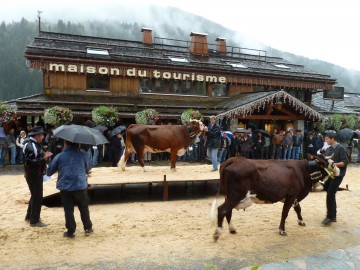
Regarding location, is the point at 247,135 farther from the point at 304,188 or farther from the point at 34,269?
the point at 34,269

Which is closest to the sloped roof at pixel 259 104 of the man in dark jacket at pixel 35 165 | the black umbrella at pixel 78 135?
the black umbrella at pixel 78 135

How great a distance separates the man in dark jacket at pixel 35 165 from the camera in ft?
19.4

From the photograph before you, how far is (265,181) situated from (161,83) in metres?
14.5

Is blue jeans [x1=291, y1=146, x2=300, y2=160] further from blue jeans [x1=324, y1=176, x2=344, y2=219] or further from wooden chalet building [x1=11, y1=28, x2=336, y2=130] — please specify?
blue jeans [x1=324, y1=176, x2=344, y2=219]

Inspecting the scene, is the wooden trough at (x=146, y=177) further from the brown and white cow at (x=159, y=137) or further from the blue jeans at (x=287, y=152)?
the blue jeans at (x=287, y=152)

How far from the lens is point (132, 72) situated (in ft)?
59.5

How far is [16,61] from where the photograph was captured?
217 feet

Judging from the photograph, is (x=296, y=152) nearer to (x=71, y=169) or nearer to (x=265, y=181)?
(x=265, y=181)

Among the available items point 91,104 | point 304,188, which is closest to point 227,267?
point 304,188

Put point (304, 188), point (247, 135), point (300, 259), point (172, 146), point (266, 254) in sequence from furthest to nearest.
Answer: point (247, 135), point (172, 146), point (304, 188), point (266, 254), point (300, 259)

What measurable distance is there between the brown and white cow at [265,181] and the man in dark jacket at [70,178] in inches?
97.3

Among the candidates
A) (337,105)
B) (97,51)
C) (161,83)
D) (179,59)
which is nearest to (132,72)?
(161,83)

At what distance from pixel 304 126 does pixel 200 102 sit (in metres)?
6.80

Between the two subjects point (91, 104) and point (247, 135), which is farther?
point (91, 104)
